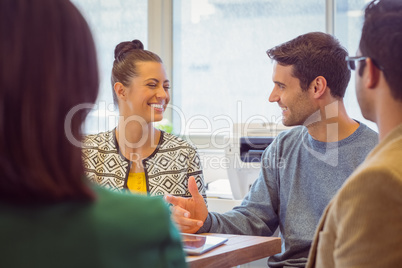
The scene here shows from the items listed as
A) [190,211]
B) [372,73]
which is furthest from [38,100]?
[190,211]

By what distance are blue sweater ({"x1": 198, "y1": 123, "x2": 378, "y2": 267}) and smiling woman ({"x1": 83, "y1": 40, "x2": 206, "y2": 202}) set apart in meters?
0.39

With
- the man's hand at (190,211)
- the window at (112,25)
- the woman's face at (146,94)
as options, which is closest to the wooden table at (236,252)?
the man's hand at (190,211)

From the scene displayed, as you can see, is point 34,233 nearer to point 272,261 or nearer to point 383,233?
point 383,233

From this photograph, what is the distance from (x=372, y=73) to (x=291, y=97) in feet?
3.36

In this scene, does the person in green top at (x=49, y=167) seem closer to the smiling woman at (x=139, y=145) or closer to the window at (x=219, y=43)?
the smiling woman at (x=139, y=145)

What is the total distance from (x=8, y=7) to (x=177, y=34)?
3242 millimetres

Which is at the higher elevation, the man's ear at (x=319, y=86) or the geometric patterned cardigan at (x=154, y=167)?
the man's ear at (x=319, y=86)

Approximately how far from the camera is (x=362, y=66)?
1052 mm

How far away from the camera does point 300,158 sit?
1893 millimetres

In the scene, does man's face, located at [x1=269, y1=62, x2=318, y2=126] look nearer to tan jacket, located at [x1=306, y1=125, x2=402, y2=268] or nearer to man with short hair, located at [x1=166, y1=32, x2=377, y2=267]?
man with short hair, located at [x1=166, y1=32, x2=377, y2=267]

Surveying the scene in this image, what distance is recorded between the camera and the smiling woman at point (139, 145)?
2199mm

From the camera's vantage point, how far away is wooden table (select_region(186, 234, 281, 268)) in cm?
130

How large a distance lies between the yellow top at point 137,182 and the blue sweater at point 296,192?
50 centimetres

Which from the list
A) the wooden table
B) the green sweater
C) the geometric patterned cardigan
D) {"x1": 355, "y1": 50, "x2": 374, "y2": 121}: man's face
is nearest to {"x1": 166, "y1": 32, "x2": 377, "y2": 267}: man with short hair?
the wooden table
